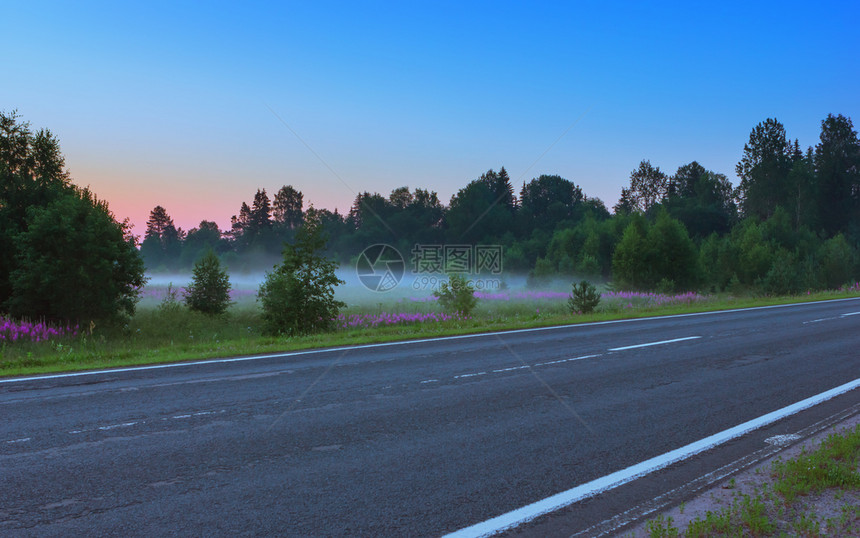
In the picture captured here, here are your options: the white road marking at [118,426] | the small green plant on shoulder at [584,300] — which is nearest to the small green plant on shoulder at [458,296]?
the small green plant on shoulder at [584,300]

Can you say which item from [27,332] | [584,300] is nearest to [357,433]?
[27,332]

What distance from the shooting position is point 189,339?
14703 millimetres

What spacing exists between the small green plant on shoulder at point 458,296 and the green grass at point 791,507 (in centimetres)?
1482

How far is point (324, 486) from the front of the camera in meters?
4.17

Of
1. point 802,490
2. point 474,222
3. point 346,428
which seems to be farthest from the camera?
point 474,222

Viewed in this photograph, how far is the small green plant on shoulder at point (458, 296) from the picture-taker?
19750 millimetres

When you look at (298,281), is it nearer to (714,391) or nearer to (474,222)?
(714,391)

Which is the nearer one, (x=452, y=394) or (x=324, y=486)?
(x=324, y=486)

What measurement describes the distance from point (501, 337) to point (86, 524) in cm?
1073

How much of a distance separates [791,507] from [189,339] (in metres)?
14.3

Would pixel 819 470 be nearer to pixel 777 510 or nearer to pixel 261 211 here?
pixel 777 510

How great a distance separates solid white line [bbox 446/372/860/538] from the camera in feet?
11.7

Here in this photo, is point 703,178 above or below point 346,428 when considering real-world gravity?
above

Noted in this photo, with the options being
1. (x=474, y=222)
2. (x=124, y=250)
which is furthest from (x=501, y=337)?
(x=474, y=222)
